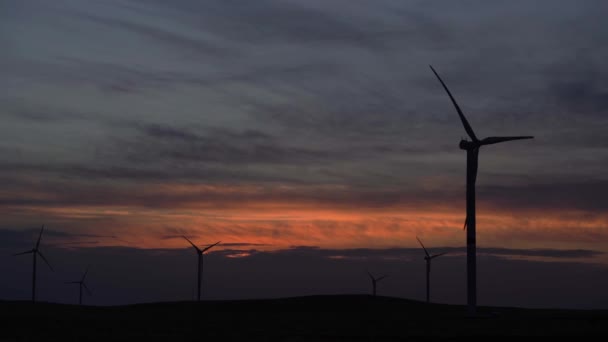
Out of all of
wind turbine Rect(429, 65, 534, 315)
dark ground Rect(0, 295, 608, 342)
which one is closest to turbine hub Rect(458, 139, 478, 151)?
wind turbine Rect(429, 65, 534, 315)

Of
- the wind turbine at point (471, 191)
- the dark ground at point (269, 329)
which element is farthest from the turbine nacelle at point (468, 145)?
the dark ground at point (269, 329)

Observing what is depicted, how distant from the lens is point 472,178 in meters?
109

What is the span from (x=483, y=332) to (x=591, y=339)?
13.4m

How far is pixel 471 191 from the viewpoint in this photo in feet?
355

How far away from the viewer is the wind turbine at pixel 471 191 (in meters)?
105

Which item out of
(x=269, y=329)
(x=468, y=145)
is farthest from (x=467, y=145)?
(x=269, y=329)

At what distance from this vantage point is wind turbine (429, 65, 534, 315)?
346ft

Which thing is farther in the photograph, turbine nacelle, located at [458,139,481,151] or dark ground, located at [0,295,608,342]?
turbine nacelle, located at [458,139,481,151]

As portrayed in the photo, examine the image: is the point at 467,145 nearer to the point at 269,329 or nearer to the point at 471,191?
the point at 471,191

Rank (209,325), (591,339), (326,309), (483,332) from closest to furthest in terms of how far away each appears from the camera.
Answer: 1. (591,339)
2. (483,332)
3. (209,325)
4. (326,309)

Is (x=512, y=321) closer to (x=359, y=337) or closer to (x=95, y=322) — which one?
(x=359, y=337)

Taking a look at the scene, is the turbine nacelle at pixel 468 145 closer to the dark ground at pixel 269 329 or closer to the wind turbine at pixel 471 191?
the wind turbine at pixel 471 191

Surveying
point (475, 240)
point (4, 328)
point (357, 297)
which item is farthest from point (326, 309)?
point (4, 328)

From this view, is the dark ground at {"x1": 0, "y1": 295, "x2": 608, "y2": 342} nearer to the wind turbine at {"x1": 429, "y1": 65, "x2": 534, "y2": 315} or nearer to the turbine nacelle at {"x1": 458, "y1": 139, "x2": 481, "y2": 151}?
the wind turbine at {"x1": 429, "y1": 65, "x2": 534, "y2": 315}
